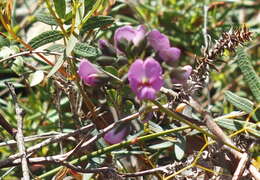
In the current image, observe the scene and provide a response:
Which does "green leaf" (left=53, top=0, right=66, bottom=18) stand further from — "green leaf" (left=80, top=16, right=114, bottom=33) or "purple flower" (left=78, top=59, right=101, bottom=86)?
"purple flower" (left=78, top=59, right=101, bottom=86)

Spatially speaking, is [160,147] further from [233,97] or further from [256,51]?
[256,51]

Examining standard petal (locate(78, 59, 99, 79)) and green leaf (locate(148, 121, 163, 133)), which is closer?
standard petal (locate(78, 59, 99, 79))

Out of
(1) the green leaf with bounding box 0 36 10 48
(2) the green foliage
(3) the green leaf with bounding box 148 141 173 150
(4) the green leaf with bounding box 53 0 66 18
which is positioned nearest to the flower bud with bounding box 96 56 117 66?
(2) the green foliage

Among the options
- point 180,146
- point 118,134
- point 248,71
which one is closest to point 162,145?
point 180,146

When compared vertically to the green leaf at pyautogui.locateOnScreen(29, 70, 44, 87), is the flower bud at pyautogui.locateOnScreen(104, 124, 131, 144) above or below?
below

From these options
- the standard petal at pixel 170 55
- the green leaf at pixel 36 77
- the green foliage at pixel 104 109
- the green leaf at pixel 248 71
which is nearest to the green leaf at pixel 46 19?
the green foliage at pixel 104 109

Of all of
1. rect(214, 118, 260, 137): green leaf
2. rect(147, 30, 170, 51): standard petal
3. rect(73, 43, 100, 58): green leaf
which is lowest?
rect(214, 118, 260, 137): green leaf

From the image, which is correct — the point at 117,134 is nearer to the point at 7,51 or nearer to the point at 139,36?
the point at 139,36

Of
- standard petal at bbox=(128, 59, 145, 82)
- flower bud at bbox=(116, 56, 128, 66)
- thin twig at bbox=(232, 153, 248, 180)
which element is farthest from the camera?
thin twig at bbox=(232, 153, 248, 180)
